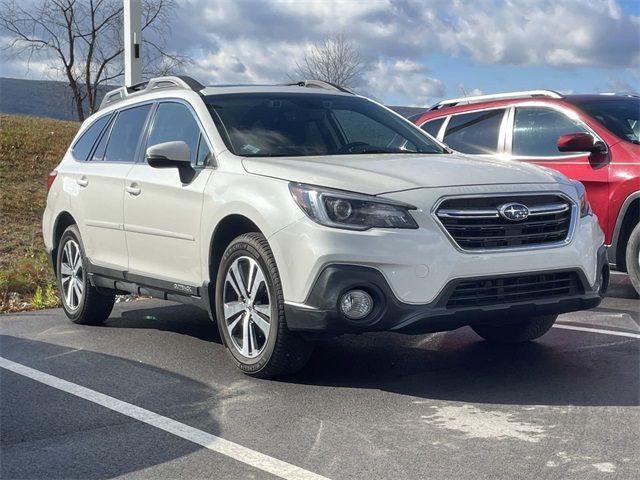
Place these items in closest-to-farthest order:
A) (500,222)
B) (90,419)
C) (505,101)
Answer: (90,419)
(500,222)
(505,101)

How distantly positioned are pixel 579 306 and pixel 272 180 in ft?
6.21

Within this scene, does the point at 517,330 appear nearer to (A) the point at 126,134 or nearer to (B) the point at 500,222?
(B) the point at 500,222

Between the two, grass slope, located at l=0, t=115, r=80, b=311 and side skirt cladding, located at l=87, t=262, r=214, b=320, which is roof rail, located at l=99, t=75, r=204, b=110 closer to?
side skirt cladding, located at l=87, t=262, r=214, b=320

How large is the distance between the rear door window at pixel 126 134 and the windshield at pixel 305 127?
0.87 metres

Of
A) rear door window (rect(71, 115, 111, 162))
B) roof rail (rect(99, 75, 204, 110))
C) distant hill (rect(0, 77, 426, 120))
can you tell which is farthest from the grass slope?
distant hill (rect(0, 77, 426, 120))

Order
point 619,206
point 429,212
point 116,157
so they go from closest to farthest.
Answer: point 429,212 → point 116,157 → point 619,206

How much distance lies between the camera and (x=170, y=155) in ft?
20.2

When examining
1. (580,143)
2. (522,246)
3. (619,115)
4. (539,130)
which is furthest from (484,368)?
(619,115)

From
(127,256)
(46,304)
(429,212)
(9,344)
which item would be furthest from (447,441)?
(46,304)

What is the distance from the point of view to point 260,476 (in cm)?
403

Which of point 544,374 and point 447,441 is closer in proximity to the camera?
point 447,441

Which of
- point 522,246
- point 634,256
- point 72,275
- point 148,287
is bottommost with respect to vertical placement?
point 72,275

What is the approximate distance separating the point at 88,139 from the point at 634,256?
4637 millimetres

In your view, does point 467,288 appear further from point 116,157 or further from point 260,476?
point 116,157
